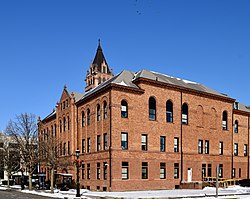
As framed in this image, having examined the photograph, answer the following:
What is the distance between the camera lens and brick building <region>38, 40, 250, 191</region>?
136ft

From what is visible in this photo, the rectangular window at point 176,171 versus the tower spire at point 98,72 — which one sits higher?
the tower spire at point 98,72

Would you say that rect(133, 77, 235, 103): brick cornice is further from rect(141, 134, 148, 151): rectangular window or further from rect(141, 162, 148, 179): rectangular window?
rect(141, 162, 148, 179): rectangular window

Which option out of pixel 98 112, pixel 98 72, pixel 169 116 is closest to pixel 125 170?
pixel 98 112

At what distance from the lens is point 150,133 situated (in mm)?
43781

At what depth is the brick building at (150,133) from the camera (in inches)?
1635

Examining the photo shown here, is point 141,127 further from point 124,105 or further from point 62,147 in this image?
point 62,147

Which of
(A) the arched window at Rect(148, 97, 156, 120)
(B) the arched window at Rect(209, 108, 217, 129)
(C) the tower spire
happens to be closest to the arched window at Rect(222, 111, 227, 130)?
(B) the arched window at Rect(209, 108, 217, 129)

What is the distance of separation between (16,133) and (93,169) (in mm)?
16586

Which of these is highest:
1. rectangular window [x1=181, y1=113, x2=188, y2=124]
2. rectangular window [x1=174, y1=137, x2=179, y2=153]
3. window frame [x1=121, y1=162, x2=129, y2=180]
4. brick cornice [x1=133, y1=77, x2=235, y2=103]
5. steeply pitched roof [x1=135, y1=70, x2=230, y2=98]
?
steeply pitched roof [x1=135, y1=70, x2=230, y2=98]

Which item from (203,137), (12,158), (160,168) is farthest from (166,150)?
(12,158)

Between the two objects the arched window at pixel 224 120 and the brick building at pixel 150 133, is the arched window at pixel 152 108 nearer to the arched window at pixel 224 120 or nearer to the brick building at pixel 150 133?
the brick building at pixel 150 133

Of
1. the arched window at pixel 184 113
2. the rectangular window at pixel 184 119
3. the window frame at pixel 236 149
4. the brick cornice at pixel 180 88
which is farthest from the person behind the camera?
the window frame at pixel 236 149

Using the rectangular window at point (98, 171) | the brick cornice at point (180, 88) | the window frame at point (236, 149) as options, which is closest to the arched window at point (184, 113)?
the brick cornice at point (180, 88)

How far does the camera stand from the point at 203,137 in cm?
5000
